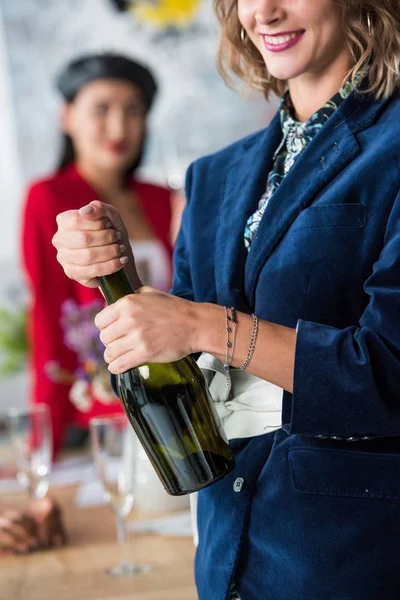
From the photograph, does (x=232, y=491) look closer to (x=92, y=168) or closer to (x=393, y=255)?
(x=393, y=255)

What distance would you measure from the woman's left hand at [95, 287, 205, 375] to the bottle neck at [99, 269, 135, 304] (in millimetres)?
94

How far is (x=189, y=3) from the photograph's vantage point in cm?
443

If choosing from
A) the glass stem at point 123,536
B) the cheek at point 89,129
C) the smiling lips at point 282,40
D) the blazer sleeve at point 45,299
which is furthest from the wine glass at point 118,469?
the cheek at point 89,129

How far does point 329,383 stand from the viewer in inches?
34.7

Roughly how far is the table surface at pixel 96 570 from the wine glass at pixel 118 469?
36 millimetres

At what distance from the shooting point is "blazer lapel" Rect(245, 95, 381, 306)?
3.22 feet

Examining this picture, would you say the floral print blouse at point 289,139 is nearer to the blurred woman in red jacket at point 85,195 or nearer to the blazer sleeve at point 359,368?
the blazer sleeve at point 359,368

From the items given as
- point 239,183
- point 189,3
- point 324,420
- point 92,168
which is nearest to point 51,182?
point 92,168

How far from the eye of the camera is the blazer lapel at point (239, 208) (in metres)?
1.06

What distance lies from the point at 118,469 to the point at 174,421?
0.44m

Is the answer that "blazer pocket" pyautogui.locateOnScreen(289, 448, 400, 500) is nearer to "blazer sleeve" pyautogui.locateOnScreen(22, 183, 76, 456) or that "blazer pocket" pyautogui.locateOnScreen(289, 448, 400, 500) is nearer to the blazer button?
the blazer button

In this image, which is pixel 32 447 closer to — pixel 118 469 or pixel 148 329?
pixel 118 469

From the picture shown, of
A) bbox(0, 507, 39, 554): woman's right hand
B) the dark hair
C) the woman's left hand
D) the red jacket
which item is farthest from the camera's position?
the dark hair

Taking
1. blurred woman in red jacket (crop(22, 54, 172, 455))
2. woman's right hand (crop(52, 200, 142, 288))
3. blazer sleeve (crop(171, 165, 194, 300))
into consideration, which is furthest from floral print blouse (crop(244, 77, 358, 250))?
blurred woman in red jacket (crop(22, 54, 172, 455))
